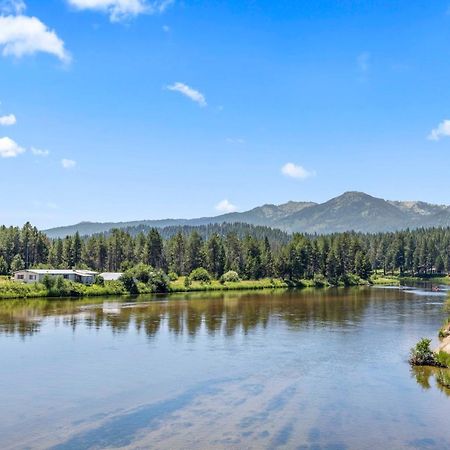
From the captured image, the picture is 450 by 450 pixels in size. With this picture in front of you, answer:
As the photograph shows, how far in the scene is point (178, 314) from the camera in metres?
74.6

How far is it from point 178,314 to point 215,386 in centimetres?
4097

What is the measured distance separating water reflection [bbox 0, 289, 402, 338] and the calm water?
2.38ft

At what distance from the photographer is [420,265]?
197 m

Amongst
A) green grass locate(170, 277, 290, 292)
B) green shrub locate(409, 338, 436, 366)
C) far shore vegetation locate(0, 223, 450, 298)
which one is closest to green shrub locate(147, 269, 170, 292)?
green grass locate(170, 277, 290, 292)

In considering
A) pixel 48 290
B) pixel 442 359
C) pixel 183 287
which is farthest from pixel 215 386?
pixel 183 287

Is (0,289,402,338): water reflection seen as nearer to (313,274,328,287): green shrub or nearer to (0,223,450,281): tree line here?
(0,223,450,281): tree line

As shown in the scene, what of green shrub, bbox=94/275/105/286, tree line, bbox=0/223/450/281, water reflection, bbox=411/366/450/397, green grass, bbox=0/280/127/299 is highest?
tree line, bbox=0/223/450/281

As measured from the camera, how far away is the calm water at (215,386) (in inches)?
988

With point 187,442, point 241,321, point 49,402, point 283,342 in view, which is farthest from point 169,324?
point 187,442

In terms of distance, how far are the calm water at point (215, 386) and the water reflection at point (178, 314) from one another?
727 mm

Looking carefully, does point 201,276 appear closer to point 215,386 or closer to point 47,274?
point 47,274

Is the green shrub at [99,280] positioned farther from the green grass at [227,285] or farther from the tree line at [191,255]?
the tree line at [191,255]

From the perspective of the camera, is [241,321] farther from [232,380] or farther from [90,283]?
[90,283]

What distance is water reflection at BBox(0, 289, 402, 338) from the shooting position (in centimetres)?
6188
